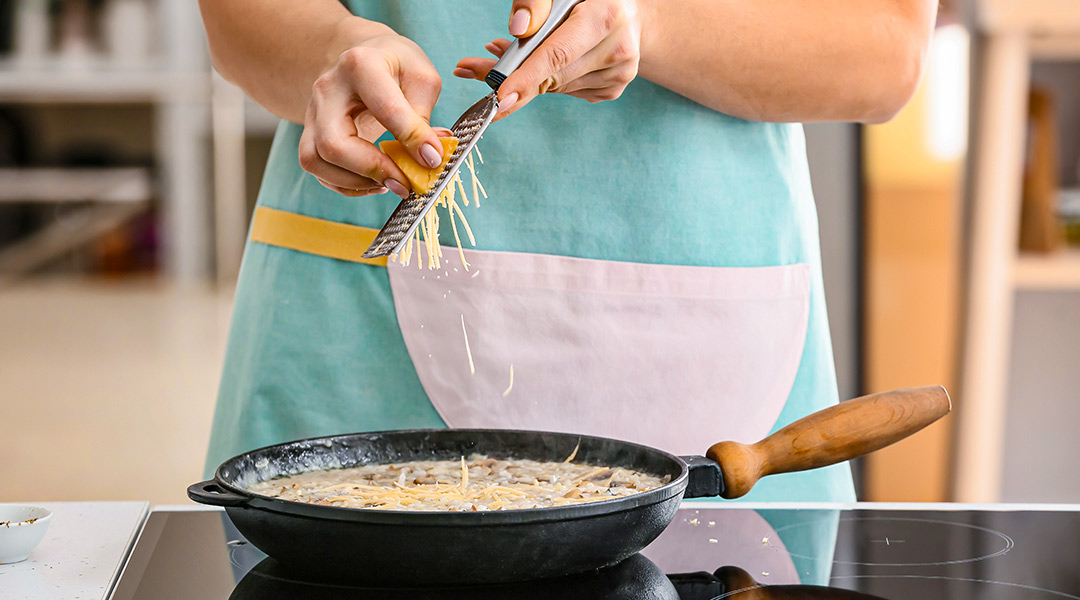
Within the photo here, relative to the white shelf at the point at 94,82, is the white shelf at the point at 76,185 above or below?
below

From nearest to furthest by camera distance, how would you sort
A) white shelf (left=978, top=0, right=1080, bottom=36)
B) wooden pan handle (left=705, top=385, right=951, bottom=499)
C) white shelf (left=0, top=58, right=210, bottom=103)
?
wooden pan handle (left=705, top=385, right=951, bottom=499) < white shelf (left=978, top=0, right=1080, bottom=36) < white shelf (left=0, top=58, right=210, bottom=103)

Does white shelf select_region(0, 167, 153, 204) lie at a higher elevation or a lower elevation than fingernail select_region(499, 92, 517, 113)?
higher

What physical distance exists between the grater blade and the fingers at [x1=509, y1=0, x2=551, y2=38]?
5 centimetres

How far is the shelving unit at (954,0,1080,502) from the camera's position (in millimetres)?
1834

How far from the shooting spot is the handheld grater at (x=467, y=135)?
2.49 ft

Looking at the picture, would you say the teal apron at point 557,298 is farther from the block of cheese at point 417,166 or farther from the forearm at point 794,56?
the block of cheese at point 417,166

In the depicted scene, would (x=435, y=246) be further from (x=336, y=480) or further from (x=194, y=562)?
(x=194, y=562)

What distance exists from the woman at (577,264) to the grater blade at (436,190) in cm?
30

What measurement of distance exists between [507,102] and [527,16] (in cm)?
6

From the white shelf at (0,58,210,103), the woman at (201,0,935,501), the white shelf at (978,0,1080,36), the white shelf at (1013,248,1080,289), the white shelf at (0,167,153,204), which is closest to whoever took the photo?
the woman at (201,0,935,501)

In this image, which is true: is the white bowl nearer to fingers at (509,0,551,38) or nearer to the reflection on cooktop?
the reflection on cooktop

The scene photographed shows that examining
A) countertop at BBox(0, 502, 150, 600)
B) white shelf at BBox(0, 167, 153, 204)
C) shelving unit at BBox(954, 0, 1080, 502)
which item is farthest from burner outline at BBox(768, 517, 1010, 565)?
white shelf at BBox(0, 167, 153, 204)

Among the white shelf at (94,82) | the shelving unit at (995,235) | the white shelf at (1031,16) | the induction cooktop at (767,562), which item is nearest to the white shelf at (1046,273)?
the shelving unit at (995,235)

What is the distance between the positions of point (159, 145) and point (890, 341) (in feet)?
10.1
